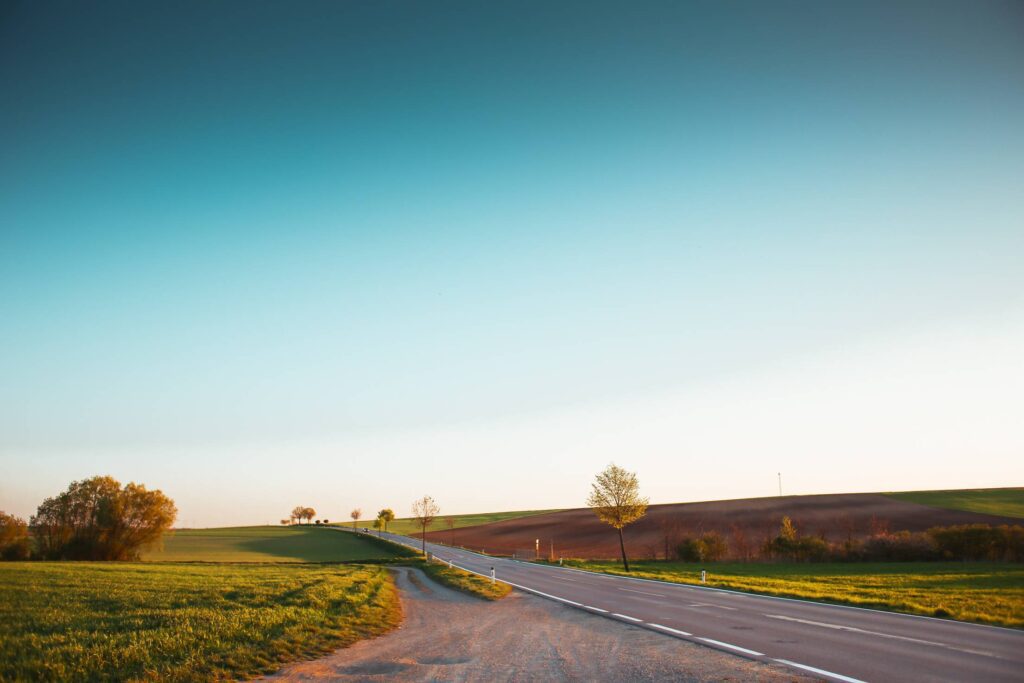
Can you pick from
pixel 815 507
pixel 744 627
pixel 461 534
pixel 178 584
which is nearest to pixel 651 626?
pixel 744 627

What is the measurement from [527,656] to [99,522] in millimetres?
80030

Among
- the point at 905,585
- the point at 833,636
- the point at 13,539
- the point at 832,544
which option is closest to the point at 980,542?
the point at 832,544

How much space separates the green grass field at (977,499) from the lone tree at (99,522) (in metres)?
107

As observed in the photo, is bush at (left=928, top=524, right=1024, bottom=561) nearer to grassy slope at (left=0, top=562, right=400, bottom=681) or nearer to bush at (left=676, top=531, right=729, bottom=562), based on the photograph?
bush at (left=676, top=531, right=729, bottom=562)

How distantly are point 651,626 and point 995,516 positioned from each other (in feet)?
259

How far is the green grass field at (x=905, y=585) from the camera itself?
19984 millimetres

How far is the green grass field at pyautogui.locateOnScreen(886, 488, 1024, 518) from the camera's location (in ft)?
253

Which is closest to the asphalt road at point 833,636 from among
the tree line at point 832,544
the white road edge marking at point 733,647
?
the white road edge marking at point 733,647

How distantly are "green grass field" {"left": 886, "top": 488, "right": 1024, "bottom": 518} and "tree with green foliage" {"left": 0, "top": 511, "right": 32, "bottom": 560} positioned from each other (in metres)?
119

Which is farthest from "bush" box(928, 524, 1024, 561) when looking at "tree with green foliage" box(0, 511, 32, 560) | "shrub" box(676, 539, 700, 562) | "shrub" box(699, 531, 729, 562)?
"tree with green foliage" box(0, 511, 32, 560)

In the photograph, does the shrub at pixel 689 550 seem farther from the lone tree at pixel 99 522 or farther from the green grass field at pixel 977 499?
the lone tree at pixel 99 522

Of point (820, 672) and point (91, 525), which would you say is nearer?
point (820, 672)

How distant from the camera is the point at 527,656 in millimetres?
12516

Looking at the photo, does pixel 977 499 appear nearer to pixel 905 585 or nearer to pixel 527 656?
pixel 905 585
